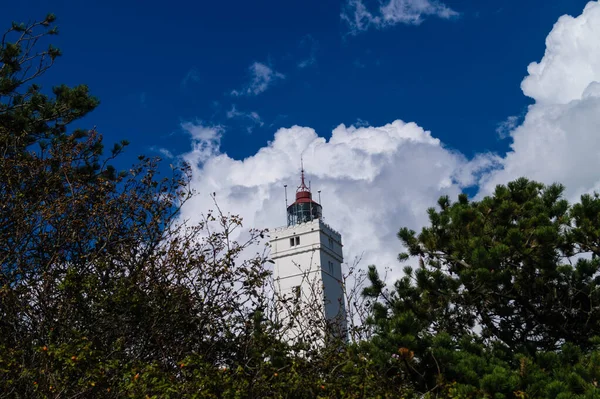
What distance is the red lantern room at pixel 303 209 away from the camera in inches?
1895

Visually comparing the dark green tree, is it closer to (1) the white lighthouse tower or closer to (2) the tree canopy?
(2) the tree canopy

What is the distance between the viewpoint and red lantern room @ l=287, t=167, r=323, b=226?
4812 cm

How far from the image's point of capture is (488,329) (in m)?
8.28

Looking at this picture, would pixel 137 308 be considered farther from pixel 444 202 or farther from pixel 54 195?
pixel 444 202

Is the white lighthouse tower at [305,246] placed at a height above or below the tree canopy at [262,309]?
above

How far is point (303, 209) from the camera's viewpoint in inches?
1906

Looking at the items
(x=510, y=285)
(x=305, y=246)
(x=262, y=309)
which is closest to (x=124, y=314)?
(x=262, y=309)

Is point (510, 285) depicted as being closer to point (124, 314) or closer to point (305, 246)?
point (124, 314)

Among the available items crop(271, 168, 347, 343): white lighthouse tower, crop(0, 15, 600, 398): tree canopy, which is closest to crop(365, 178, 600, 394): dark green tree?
crop(0, 15, 600, 398): tree canopy

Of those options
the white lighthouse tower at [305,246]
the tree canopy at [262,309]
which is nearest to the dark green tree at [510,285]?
the tree canopy at [262,309]

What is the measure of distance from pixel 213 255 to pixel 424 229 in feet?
10.2

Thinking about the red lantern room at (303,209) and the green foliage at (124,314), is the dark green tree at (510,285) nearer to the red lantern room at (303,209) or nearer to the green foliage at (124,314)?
the green foliage at (124,314)

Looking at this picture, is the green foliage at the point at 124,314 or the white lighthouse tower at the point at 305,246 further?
the white lighthouse tower at the point at 305,246

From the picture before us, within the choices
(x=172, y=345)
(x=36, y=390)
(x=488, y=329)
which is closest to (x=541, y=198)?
(x=488, y=329)
